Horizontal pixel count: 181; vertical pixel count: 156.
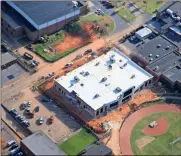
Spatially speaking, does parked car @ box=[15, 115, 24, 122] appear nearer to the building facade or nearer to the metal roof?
the metal roof

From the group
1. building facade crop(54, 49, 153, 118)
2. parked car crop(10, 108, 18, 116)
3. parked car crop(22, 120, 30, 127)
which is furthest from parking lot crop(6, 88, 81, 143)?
building facade crop(54, 49, 153, 118)

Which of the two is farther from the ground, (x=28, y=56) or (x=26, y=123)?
(x=28, y=56)

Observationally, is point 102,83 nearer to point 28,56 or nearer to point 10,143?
point 28,56

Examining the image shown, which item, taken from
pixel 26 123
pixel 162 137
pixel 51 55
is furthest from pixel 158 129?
pixel 51 55

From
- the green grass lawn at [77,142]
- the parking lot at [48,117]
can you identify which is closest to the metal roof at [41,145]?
the green grass lawn at [77,142]

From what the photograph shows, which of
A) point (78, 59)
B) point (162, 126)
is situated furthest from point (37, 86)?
point (162, 126)

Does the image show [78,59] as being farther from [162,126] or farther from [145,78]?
[162,126]

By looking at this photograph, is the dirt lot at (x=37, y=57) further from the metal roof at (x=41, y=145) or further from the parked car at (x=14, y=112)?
the metal roof at (x=41, y=145)
